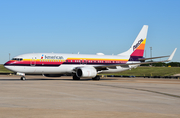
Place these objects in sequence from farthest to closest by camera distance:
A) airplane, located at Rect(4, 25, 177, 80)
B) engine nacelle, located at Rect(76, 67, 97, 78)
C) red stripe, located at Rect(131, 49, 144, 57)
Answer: red stripe, located at Rect(131, 49, 144, 57) → engine nacelle, located at Rect(76, 67, 97, 78) → airplane, located at Rect(4, 25, 177, 80)

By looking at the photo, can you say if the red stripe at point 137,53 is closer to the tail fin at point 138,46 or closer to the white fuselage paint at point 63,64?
the tail fin at point 138,46

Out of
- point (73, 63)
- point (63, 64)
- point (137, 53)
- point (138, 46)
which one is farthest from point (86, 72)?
point (138, 46)

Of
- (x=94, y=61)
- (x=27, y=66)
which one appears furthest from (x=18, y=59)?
(x=94, y=61)

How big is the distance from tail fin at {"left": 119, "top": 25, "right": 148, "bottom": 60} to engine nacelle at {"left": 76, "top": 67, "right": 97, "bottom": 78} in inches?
418

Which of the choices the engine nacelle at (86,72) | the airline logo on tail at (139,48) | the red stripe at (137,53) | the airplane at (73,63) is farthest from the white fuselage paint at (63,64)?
the airline logo on tail at (139,48)

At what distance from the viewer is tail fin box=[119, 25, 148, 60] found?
50250 millimetres

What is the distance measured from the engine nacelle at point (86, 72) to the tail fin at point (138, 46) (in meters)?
10.6

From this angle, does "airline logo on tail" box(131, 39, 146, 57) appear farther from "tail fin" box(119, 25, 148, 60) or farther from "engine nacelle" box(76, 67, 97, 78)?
"engine nacelle" box(76, 67, 97, 78)

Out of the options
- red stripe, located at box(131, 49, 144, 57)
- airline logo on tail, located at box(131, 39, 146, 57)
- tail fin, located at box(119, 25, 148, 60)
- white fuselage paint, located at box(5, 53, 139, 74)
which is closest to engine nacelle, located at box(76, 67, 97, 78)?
white fuselage paint, located at box(5, 53, 139, 74)

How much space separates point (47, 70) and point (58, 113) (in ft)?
97.6

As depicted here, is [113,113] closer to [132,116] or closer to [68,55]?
[132,116]

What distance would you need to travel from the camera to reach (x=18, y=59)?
1522 inches

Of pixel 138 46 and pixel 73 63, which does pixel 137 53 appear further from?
pixel 73 63

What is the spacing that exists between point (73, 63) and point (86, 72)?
3.04 metres
